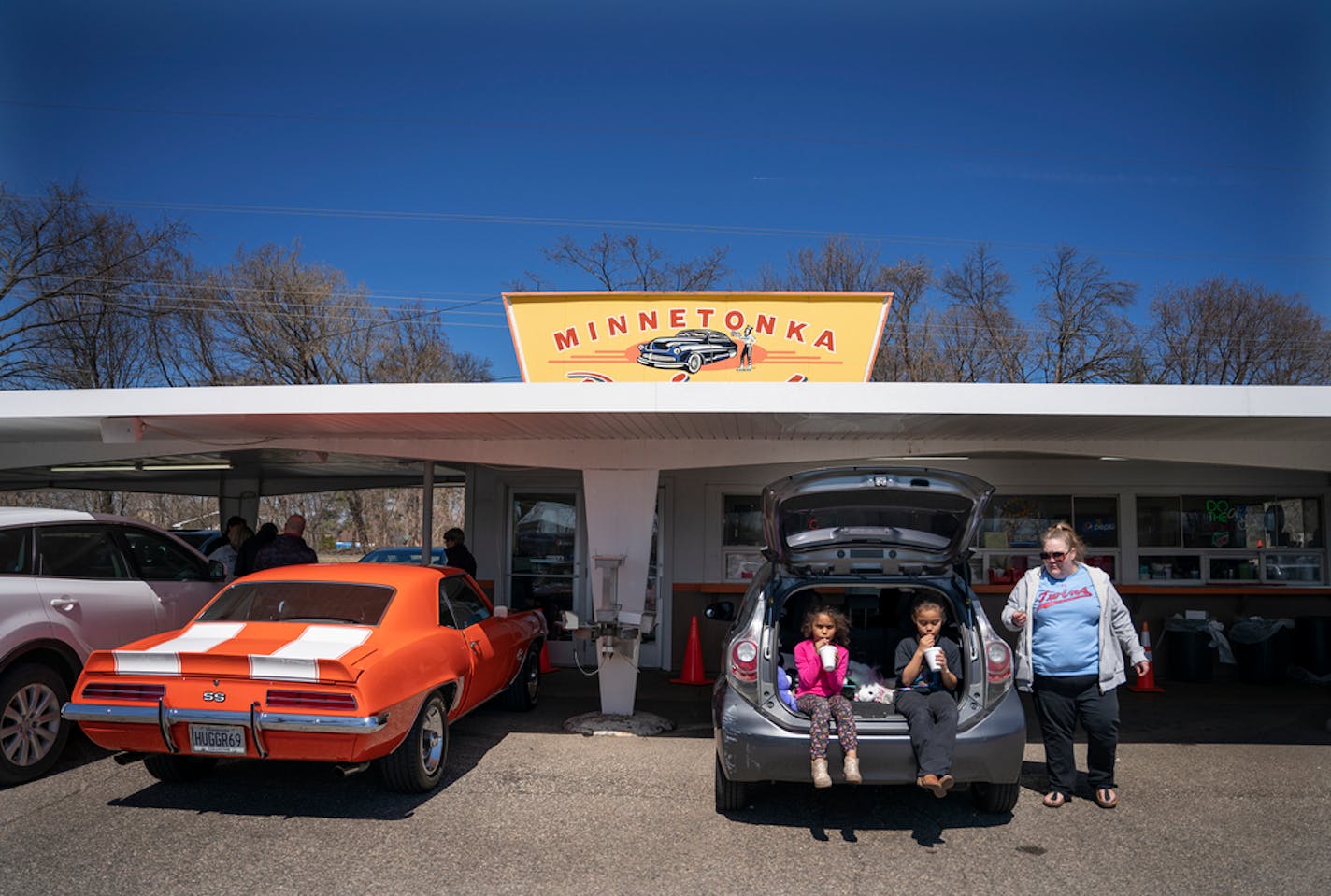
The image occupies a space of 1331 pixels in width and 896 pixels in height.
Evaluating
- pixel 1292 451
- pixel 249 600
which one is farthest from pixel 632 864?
pixel 1292 451

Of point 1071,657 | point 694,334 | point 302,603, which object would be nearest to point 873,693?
point 1071,657

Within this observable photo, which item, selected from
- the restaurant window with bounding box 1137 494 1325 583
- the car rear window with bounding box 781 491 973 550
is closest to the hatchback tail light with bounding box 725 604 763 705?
the car rear window with bounding box 781 491 973 550

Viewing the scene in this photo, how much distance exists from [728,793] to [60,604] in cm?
460

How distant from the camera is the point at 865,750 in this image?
514 cm

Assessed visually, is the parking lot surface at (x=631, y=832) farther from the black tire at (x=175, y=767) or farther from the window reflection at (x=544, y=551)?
the window reflection at (x=544, y=551)

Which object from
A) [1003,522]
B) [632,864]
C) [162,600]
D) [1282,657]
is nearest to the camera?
[632,864]

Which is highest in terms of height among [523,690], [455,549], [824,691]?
[455,549]

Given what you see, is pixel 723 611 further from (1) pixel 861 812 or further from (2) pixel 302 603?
(2) pixel 302 603

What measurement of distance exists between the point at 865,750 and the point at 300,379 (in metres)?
26.8

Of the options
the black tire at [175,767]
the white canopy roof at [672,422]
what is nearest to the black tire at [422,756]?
the black tire at [175,767]

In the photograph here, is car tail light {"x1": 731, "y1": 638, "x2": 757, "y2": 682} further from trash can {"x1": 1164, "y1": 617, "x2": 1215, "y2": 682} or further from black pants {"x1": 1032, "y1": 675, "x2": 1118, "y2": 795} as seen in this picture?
trash can {"x1": 1164, "y1": 617, "x2": 1215, "y2": 682}

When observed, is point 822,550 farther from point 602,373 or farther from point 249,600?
point 602,373

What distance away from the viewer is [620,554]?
834cm

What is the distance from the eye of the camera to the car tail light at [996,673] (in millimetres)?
5359
